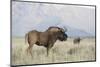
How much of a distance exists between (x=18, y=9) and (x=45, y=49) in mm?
550

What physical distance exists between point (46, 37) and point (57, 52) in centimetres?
Answer: 22

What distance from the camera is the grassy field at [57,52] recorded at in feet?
7.80

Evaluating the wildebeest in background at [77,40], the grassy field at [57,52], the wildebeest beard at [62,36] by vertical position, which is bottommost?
the grassy field at [57,52]

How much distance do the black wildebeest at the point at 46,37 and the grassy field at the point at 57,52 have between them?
4 centimetres

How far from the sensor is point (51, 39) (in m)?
2.54

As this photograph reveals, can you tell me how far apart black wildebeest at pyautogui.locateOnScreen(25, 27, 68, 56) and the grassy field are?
0.04 m

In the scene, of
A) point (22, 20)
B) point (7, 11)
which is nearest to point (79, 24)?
point (22, 20)

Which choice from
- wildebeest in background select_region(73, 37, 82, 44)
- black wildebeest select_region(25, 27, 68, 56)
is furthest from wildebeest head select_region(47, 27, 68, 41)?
wildebeest in background select_region(73, 37, 82, 44)

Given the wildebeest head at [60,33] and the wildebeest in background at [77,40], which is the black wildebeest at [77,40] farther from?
the wildebeest head at [60,33]

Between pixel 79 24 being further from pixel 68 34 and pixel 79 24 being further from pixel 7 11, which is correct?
pixel 7 11

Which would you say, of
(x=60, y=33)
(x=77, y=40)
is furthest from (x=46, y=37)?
(x=77, y=40)

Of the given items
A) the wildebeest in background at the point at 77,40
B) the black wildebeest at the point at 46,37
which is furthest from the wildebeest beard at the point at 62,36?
the wildebeest in background at the point at 77,40

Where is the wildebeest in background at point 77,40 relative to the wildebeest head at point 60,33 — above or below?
below

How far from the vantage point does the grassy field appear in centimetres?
238
